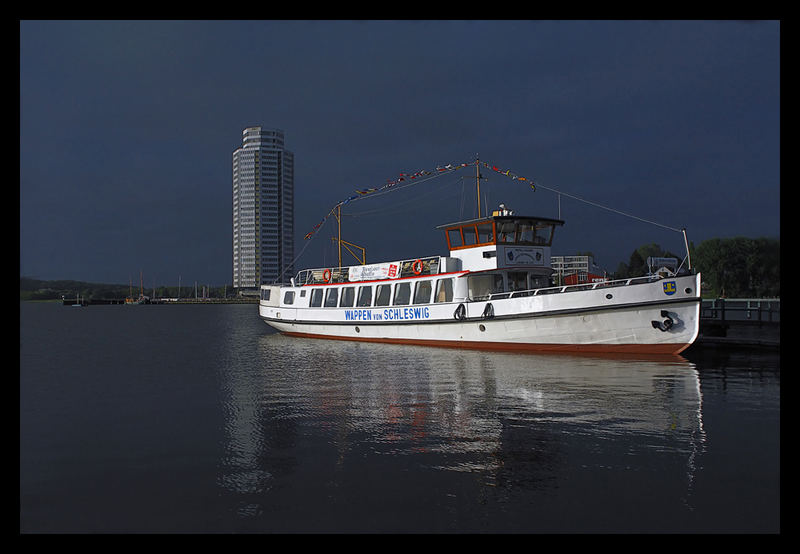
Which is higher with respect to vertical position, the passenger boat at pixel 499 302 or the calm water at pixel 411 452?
the passenger boat at pixel 499 302

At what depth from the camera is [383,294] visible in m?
29.8

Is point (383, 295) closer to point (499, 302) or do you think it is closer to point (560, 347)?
point (499, 302)

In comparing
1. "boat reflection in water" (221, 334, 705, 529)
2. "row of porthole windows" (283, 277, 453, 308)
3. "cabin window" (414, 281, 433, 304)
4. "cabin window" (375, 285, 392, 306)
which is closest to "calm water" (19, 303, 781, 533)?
"boat reflection in water" (221, 334, 705, 529)

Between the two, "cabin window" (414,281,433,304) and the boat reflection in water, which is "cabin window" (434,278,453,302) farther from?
the boat reflection in water

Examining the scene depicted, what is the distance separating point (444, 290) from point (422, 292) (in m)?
1.50

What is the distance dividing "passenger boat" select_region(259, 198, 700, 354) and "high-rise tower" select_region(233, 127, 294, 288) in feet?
530

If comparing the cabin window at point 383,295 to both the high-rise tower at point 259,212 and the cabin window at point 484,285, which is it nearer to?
the cabin window at point 484,285

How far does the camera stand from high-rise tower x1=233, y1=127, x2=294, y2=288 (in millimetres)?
190375

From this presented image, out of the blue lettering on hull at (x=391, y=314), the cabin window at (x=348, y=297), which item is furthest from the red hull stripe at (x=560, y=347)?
the cabin window at (x=348, y=297)

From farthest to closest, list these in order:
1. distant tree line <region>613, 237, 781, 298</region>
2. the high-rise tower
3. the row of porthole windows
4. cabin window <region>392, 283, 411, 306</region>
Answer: the high-rise tower → distant tree line <region>613, 237, 781, 298</region> → cabin window <region>392, 283, 411, 306</region> → the row of porthole windows

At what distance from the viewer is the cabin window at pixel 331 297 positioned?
32.8 metres

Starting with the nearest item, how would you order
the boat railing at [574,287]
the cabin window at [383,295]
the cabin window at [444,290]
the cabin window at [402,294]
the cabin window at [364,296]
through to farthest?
the boat railing at [574,287] < the cabin window at [444,290] < the cabin window at [402,294] < the cabin window at [383,295] < the cabin window at [364,296]

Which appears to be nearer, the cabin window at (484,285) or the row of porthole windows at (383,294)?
the cabin window at (484,285)

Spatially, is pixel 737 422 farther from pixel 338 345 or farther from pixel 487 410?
pixel 338 345
